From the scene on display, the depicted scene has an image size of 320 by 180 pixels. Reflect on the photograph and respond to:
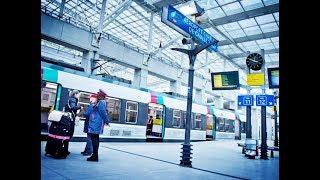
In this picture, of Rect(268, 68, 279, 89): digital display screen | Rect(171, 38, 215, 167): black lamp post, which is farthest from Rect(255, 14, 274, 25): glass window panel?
Rect(171, 38, 215, 167): black lamp post

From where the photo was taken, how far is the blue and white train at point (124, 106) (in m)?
9.62

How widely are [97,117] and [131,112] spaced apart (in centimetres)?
644

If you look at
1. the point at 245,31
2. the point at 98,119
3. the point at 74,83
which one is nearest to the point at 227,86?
the point at 74,83

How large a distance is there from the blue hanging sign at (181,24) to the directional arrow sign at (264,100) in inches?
151

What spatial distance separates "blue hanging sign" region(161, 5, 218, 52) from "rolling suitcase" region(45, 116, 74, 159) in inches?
128

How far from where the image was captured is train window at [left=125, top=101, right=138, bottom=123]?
12.4 metres

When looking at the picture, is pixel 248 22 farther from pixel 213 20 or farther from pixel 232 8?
pixel 213 20

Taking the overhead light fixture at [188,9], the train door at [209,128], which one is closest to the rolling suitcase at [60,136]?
the overhead light fixture at [188,9]

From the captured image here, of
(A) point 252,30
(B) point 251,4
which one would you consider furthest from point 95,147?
(A) point 252,30
